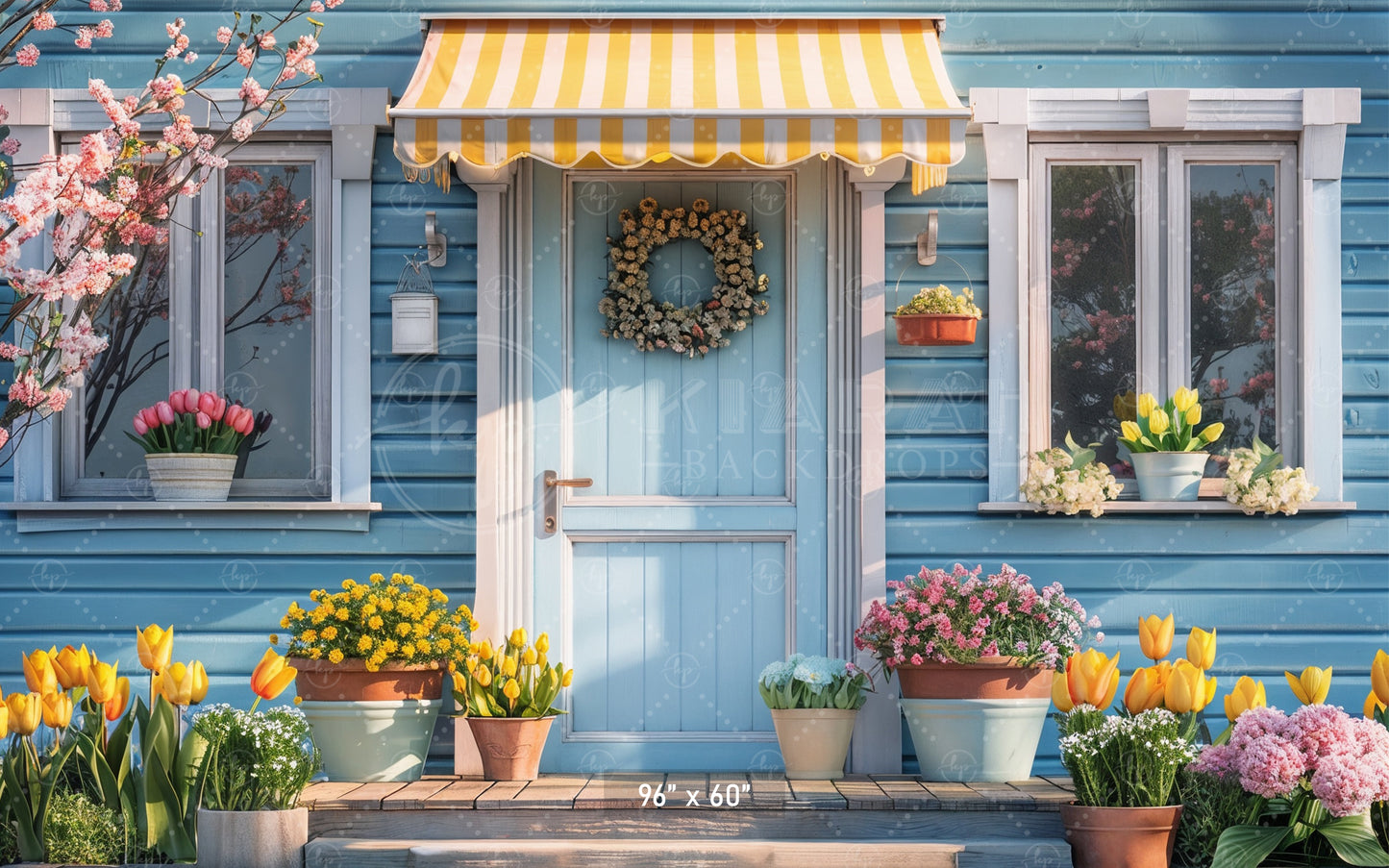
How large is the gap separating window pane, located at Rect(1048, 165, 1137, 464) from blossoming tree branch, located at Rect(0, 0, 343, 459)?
2.98 metres

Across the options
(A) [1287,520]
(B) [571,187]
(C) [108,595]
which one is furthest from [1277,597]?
(C) [108,595]

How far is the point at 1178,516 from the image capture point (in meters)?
5.48

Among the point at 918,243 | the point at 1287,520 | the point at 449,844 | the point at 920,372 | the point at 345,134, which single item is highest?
the point at 345,134

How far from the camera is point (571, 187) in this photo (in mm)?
5566

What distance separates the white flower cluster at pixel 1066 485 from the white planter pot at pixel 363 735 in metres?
2.46

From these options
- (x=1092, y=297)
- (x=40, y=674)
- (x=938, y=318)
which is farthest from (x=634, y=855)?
(x=1092, y=297)

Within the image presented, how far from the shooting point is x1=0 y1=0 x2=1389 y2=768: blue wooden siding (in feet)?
17.9

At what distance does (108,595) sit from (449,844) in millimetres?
1938

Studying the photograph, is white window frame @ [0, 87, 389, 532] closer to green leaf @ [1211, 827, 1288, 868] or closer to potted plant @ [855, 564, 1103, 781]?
potted plant @ [855, 564, 1103, 781]

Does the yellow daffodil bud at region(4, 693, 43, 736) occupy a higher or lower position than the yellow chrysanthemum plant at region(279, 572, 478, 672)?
lower

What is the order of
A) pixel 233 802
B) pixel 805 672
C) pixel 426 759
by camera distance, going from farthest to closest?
pixel 426 759
pixel 805 672
pixel 233 802

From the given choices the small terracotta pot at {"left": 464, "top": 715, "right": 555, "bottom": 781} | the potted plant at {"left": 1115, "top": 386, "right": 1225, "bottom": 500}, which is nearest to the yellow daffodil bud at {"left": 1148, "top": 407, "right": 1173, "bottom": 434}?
the potted plant at {"left": 1115, "top": 386, "right": 1225, "bottom": 500}

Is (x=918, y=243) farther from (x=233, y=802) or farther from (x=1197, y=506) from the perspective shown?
(x=233, y=802)

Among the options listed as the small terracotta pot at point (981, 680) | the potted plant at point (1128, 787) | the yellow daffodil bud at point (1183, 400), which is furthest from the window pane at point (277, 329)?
the yellow daffodil bud at point (1183, 400)
